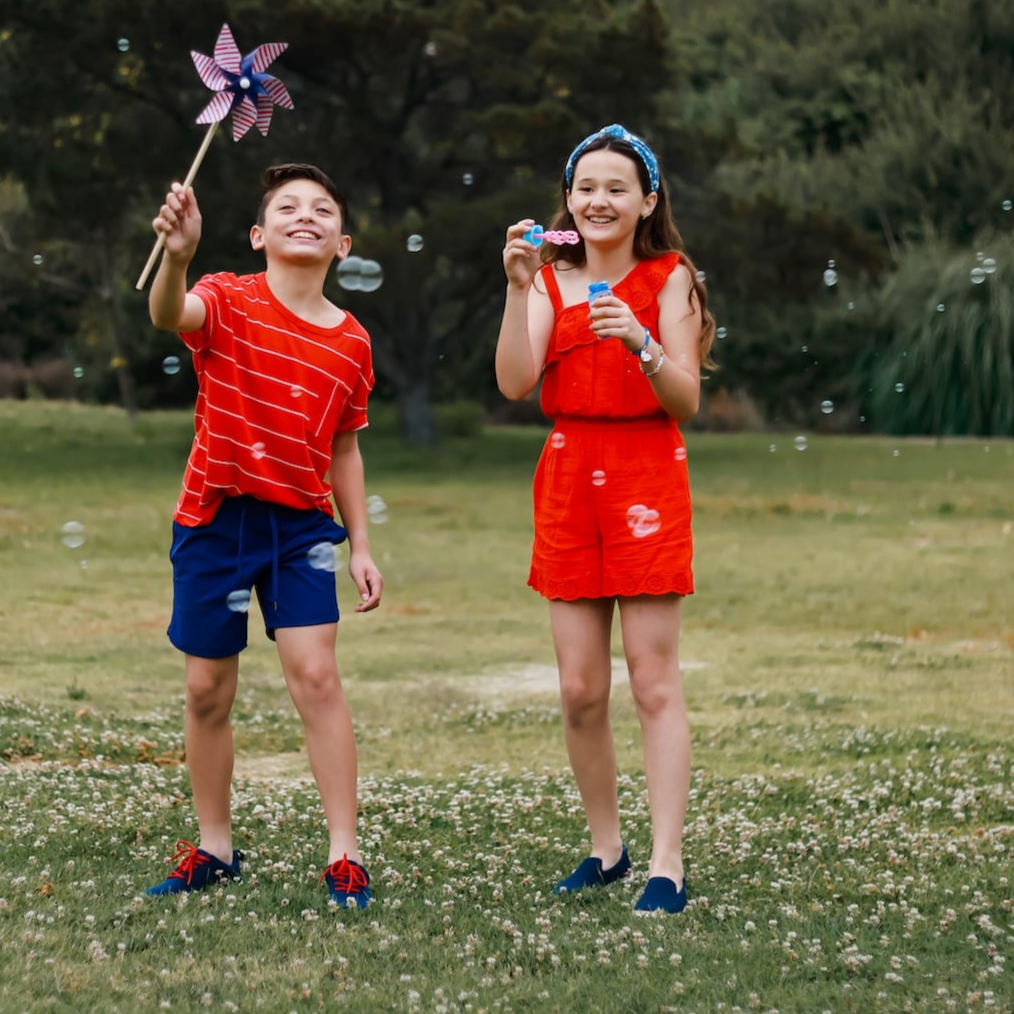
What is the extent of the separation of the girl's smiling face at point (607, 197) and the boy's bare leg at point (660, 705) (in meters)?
0.95

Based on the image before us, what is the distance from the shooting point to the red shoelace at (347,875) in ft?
13.8

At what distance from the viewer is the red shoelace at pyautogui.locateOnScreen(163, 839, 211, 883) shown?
14.1ft

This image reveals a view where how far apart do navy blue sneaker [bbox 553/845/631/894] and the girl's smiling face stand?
1.65m

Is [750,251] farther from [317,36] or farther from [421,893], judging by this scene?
[421,893]

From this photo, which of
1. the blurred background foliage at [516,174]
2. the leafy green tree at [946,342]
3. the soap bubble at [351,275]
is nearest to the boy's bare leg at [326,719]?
the soap bubble at [351,275]

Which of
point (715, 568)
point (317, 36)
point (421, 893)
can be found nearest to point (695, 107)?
point (317, 36)

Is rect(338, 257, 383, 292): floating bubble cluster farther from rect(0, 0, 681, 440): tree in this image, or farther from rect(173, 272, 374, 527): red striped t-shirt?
rect(0, 0, 681, 440): tree

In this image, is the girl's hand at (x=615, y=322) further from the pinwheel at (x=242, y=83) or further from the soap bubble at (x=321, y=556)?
the pinwheel at (x=242, y=83)

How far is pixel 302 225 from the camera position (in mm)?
4316

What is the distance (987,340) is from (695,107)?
33.9ft

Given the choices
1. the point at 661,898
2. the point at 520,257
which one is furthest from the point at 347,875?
the point at 520,257

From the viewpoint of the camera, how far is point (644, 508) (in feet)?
14.1

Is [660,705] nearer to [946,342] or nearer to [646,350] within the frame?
[646,350]

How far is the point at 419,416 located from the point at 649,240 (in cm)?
1886
